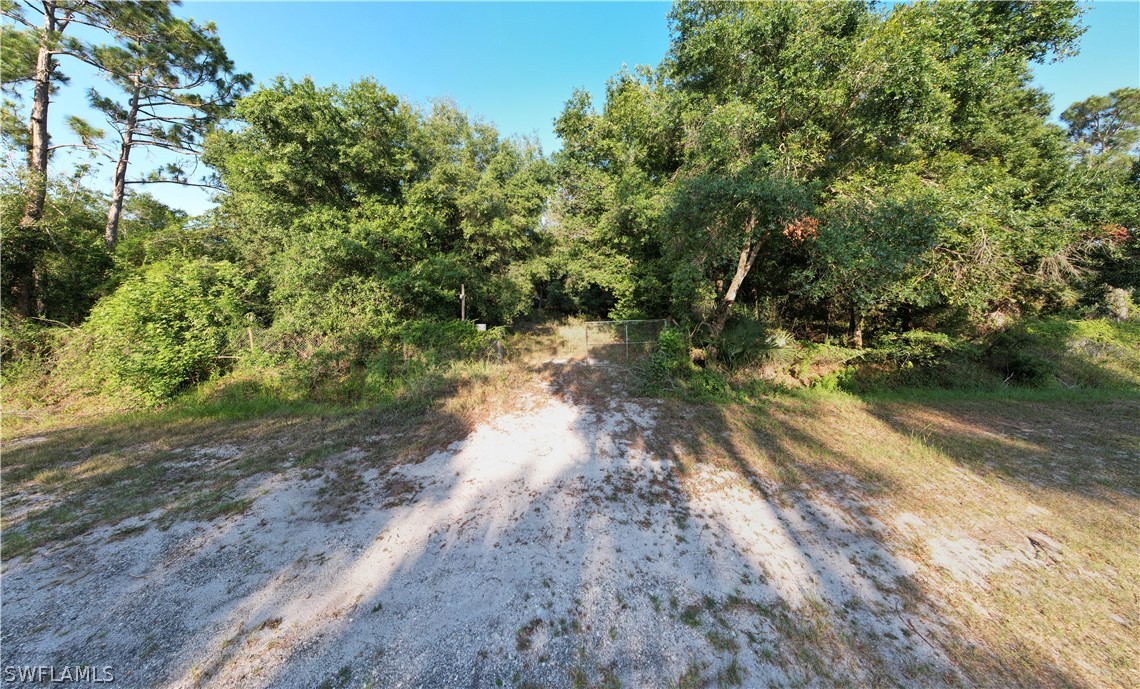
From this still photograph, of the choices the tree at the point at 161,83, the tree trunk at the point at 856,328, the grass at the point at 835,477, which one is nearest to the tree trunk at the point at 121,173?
the tree at the point at 161,83

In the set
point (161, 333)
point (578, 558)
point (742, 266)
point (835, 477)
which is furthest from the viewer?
point (742, 266)

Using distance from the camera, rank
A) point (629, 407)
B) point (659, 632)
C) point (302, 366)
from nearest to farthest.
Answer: point (659, 632) < point (629, 407) < point (302, 366)

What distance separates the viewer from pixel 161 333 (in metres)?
6.66

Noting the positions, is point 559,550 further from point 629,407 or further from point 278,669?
point 629,407

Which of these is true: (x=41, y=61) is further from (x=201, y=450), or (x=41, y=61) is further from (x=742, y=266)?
(x=742, y=266)

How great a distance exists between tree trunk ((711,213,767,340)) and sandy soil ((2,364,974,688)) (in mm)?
5438

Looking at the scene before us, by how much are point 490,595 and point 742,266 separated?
8490mm

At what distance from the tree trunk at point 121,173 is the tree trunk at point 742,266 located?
18970mm

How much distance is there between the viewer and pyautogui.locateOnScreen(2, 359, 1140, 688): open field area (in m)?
2.02

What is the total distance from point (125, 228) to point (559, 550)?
1884 centimetres

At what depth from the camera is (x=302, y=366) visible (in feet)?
24.3

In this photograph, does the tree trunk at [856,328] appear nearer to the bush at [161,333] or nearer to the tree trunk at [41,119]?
the bush at [161,333]

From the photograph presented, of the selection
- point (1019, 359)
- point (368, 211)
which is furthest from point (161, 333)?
point (1019, 359)

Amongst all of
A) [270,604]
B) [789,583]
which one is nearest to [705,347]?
[789,583]
